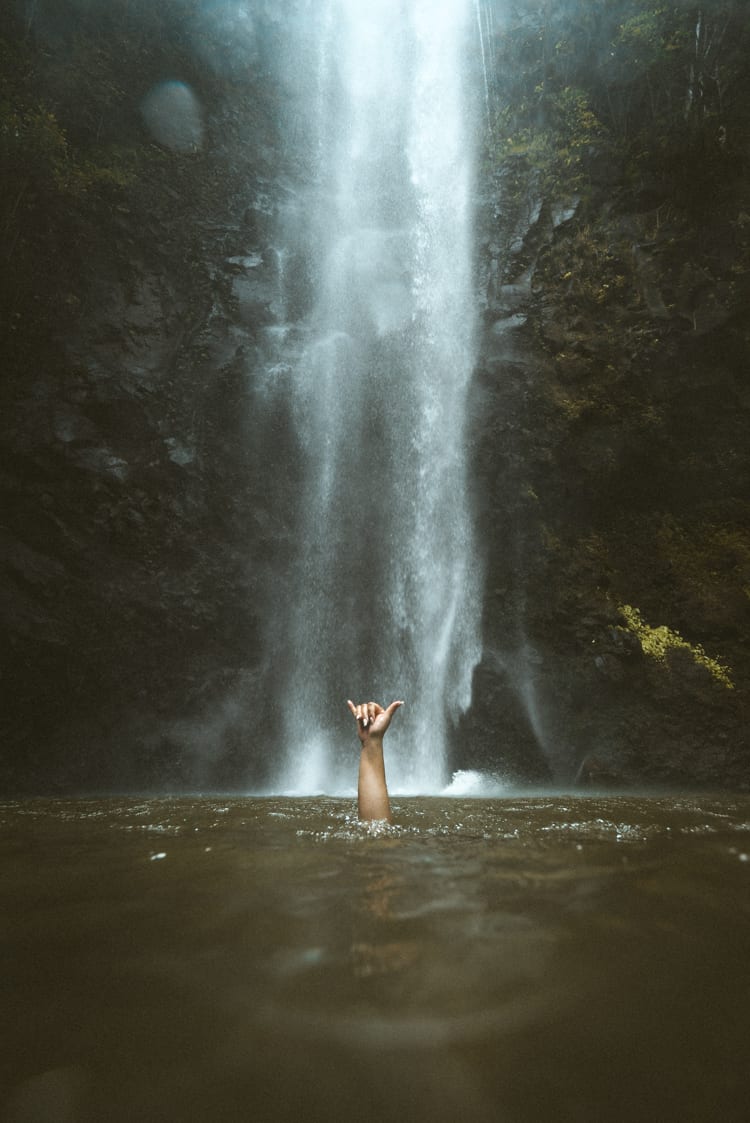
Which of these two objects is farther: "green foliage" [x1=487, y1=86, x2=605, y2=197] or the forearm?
"green foliage" [x1=487, y1=86, x2=605, y2=197]

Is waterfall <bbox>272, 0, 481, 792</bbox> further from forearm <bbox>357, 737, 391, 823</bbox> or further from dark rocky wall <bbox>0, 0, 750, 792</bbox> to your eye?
forearm <bbox>357, 737, 391, 823</bbox>

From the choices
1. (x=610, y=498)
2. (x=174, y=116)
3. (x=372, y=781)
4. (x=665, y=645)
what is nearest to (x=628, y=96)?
(x=610, y=498)

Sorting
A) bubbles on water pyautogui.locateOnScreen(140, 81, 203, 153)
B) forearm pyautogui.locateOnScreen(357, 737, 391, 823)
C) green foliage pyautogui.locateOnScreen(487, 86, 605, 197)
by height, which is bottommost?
forearm pyautogui.locateOnScreen(357, 737, 391, 823)

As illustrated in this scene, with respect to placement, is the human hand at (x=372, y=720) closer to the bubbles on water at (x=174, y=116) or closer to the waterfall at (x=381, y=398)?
the waterfall at (x=381, y=398)


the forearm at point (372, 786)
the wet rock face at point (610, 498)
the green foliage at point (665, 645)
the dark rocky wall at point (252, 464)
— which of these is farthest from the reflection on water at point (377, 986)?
the green foliage at point (665, 645)

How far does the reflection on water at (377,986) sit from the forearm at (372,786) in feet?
2.86

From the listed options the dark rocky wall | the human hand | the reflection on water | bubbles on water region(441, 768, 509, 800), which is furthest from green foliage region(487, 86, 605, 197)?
the reflection on water

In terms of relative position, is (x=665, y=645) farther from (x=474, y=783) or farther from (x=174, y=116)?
(x=174, y=116)

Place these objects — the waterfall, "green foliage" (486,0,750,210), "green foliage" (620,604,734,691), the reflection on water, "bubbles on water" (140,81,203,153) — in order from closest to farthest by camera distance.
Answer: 1. the reflection on water
2. "green foliage" (620,604,734,691)
3. the waterfall
4. "green foliage" (486,0,750,210)
5. "bubbles on water" (140,81,203,153)

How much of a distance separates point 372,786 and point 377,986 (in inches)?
89.2

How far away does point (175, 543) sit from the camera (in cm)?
991

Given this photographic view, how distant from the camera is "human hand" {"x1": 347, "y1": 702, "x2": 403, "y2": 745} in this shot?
3.70 meters

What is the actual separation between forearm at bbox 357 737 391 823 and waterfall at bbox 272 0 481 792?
495cm

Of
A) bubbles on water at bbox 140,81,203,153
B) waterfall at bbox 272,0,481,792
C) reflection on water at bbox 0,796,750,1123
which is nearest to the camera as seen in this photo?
reflection on water at bbox 0,796,750,1123
